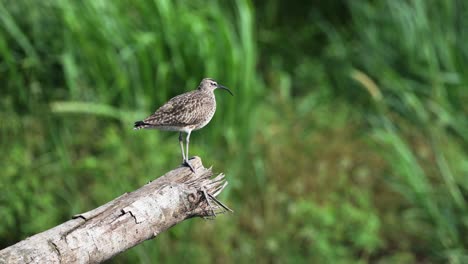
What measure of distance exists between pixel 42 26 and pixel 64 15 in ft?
1.39

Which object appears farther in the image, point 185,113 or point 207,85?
point 207,85

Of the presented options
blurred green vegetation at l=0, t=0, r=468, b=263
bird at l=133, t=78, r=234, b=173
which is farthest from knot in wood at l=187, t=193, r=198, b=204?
blurred green vegetation at l=0, t=0, r=468, b=263

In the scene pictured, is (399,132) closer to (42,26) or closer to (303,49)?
(303,49)

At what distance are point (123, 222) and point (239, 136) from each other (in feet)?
20.3

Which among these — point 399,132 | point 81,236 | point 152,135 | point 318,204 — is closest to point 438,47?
point 399,132

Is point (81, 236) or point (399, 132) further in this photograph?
point (399, 132)

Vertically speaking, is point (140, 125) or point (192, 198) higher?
point (140, 125)

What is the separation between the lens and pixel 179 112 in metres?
4.75

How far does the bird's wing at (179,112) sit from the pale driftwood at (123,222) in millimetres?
393

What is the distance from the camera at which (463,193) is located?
10945 mm

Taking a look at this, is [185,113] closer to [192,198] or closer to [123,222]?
[192,198]

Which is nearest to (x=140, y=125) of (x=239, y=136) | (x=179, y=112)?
(x=179, y=112)

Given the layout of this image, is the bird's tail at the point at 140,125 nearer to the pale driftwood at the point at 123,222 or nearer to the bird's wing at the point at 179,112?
the bird's wing at the point at 179,112

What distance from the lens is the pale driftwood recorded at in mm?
4285
